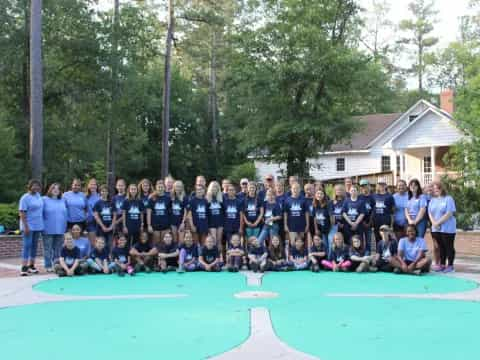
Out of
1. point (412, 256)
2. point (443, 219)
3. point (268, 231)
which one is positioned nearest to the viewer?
point (412, 256)

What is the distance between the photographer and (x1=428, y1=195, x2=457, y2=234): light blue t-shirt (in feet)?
34.2

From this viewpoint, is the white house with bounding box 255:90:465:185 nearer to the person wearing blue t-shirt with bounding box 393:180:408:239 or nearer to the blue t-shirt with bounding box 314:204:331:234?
the person wearing blue t-shirt with bounding box 393:180:408:239

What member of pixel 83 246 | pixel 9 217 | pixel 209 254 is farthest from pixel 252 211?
pixel 9 217

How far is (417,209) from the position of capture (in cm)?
1078

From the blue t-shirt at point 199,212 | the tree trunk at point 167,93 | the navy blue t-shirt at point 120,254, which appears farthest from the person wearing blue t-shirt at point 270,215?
the tree trunk at point 167,93

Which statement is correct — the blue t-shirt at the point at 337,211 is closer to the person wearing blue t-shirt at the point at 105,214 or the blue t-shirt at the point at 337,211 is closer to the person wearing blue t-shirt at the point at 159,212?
the person wearing blue t-shirt at the point at 159,212

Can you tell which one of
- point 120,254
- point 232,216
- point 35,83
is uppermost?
point 35,83

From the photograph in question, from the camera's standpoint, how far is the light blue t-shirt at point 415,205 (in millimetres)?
10703

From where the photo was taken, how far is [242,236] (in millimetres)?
11438

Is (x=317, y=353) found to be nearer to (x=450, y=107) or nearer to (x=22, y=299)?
(x=22, y=299)

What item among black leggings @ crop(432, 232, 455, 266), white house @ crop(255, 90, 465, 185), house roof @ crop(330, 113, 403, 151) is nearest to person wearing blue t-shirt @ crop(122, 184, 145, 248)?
black leggings @ crop(432, 232, 455, 266)

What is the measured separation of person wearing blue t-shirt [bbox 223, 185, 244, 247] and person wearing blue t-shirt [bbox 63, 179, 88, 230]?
2.78 meters

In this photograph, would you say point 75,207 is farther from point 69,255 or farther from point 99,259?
point 99,259

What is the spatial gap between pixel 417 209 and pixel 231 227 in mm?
3629
